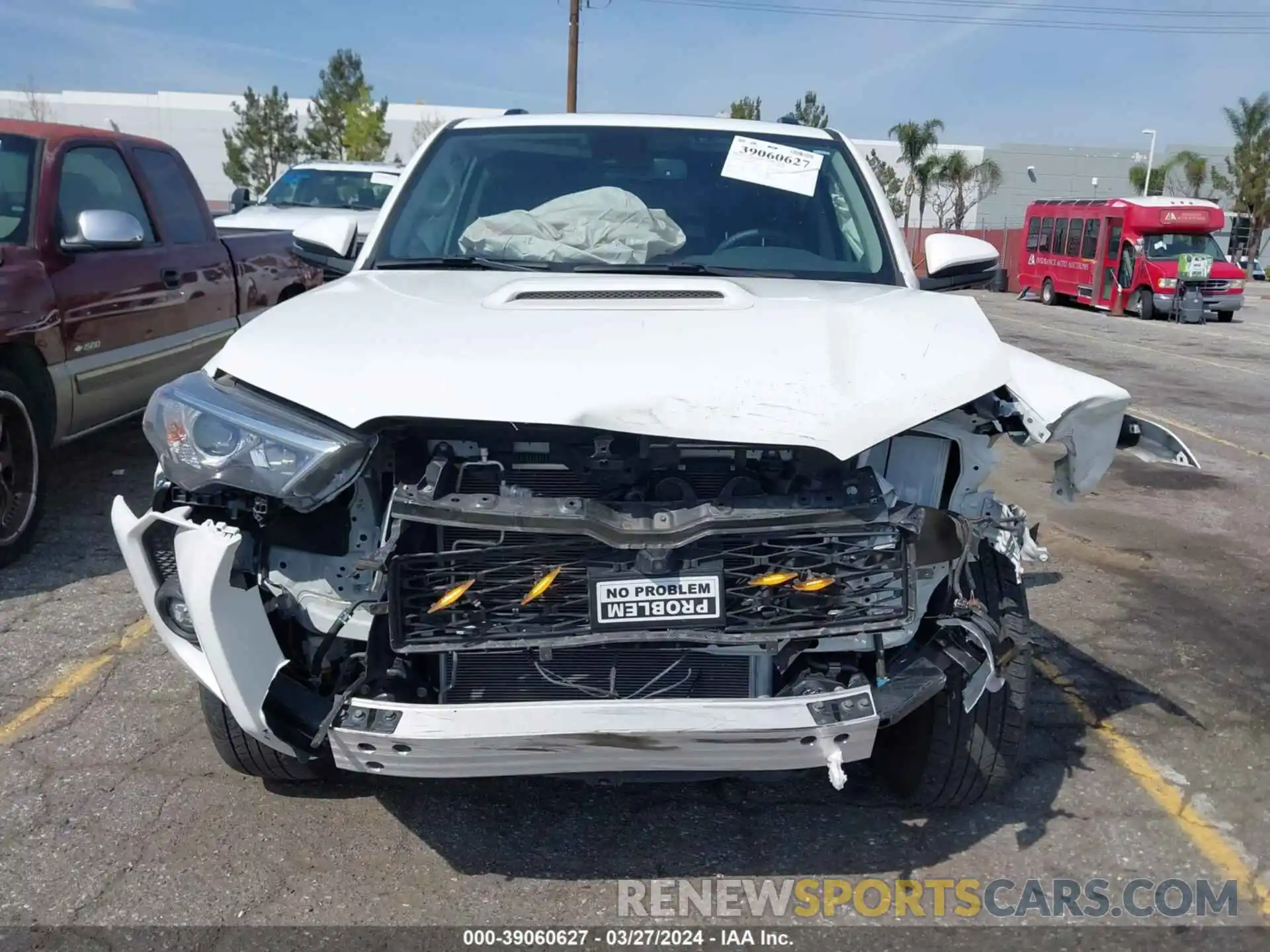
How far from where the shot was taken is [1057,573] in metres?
5.33

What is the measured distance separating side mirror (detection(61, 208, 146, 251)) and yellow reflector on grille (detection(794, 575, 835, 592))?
12.9 feet

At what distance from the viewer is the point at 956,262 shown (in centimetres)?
376

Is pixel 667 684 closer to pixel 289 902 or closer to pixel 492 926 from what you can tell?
pixel 492 926

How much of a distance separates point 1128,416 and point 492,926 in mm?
2029

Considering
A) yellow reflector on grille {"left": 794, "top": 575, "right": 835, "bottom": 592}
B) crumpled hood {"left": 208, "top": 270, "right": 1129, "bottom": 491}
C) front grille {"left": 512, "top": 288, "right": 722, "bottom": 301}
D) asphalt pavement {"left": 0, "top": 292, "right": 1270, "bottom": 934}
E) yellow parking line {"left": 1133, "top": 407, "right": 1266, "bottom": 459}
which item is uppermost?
front grille {"left": 512, "top": 288, "right": 722, "bottom": 301}

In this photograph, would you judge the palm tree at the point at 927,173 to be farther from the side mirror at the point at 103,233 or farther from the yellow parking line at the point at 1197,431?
the side mirror at the point at 103,233

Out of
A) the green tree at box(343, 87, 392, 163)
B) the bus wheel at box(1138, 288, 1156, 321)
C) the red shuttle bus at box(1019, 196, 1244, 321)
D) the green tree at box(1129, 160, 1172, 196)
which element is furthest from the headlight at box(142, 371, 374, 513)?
the green tree at box(1129, 160, 1172, 196)

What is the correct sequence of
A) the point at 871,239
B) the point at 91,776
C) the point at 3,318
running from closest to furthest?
the point at 91,776 → the point at 871,239 → the point at 3,318

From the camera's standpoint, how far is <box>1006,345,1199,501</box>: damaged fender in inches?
100.0

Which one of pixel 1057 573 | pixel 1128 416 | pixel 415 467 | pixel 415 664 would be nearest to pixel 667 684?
pixel 415 664

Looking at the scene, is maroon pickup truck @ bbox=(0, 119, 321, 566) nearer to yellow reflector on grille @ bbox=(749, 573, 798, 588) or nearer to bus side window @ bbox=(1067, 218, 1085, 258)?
yellow reflector on grille @ bbox=(749, 573, 798, 588)

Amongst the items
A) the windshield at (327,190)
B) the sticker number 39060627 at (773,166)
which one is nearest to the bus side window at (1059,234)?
the windshield at (327,190)

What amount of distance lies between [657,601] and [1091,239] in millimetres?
25953

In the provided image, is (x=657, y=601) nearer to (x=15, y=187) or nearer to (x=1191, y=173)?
(x=15, y=187)
